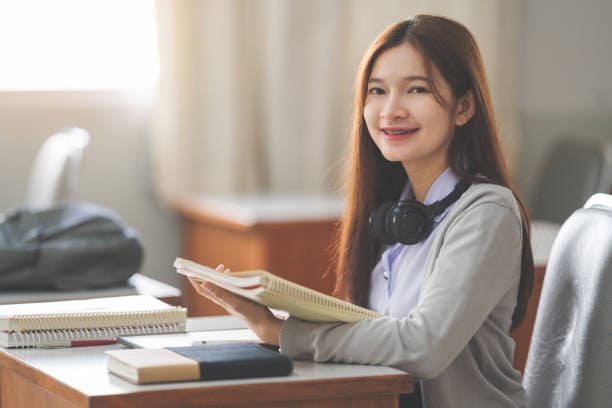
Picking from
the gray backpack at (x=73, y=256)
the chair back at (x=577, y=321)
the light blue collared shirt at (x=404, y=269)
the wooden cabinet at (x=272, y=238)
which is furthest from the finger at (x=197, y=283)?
the wooden cabinet at (x=272, y=238)

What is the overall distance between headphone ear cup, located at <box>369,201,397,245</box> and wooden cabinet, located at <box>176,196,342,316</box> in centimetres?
153

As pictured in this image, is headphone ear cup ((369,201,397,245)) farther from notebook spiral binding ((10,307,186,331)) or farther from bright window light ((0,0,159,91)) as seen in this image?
bright window light ((0,0,159,91))

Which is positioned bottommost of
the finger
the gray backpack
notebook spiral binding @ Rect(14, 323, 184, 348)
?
the gray backpack

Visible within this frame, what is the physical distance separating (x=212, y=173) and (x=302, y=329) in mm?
2528

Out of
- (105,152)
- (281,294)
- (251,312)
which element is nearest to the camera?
(281,294)

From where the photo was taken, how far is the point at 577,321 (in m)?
1.74

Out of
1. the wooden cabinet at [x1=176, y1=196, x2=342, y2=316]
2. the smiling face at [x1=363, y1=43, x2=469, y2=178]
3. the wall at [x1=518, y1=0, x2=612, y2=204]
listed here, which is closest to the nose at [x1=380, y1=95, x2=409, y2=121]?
the smiling face at [x1=363, y1=43, x2=469, y2=178]

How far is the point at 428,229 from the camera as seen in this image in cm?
178

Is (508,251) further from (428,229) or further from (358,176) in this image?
(358,176)

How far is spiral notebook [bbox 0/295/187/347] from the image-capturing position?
168 centimetres

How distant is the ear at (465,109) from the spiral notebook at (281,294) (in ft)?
1.22

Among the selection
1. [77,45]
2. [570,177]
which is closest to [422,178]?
[570,177]

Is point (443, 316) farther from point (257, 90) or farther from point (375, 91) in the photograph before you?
point (257, 90)

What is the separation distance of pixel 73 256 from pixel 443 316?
113 cm
